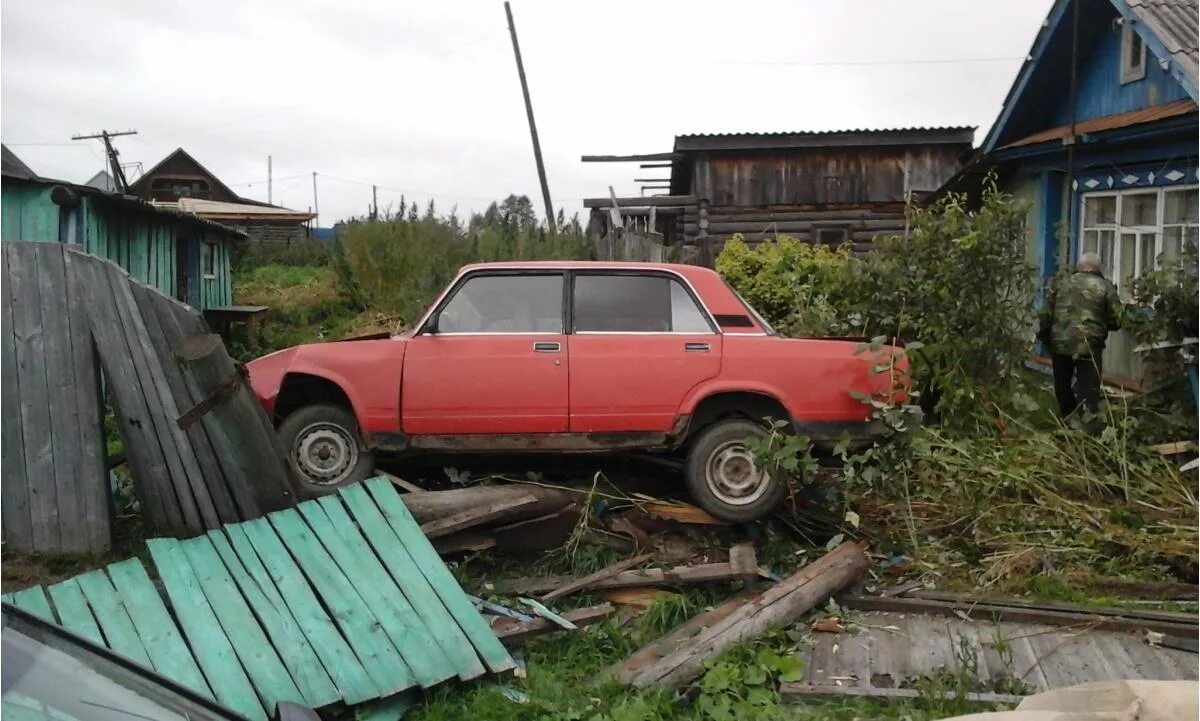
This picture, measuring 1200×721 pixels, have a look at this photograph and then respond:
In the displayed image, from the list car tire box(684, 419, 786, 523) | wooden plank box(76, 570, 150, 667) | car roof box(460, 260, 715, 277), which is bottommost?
wooden plank box(76, 570, 150, 667)

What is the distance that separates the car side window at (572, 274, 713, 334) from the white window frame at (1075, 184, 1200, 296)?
5.41m

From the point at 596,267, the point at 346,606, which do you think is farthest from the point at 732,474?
the point at 346,606

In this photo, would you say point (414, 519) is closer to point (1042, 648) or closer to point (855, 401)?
point (855, 401)

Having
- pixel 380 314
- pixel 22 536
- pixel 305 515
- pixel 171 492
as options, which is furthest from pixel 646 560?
pixel 380 314

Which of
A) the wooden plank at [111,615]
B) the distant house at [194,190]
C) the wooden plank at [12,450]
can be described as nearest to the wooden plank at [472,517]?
the wooden plank at [111,615]

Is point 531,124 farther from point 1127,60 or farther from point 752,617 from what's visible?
point 752,617

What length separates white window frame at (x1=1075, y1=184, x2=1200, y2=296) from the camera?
10.6m

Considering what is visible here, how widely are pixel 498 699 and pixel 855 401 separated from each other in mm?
2999

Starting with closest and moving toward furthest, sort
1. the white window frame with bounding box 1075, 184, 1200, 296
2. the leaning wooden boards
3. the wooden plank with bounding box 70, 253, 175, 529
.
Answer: the leaning wooden boards → the wooden plank with bounding box 70, 253, 175, 529 → the white window frame with bounding box 1075, 184, 1200, 296

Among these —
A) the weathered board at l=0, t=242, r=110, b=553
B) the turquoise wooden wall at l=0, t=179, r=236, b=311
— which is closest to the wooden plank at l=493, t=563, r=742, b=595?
the weathered board at l=0, t=242, r=110, b=553

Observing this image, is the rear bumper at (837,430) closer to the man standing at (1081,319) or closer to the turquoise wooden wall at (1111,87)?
the man standing at (1081,319)

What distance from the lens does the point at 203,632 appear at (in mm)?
4973

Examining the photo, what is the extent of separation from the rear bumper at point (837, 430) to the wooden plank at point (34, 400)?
430 centimetres

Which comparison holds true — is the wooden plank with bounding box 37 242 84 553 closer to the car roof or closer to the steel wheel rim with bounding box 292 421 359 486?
the steel wheel rim with bounding box 292 421 359 486
